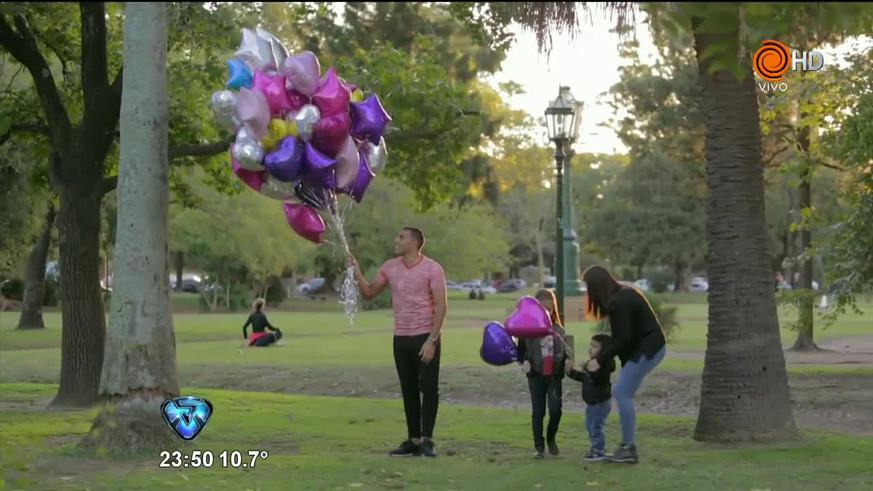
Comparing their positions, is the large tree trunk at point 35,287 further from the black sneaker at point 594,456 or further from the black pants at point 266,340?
the black sneaker at point 594,456

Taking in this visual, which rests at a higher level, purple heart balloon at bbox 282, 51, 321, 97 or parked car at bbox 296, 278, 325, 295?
purple heart balloon at bbox 282, 51, 321, 97

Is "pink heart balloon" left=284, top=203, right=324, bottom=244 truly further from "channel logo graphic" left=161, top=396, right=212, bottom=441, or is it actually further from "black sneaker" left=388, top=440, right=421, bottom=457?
"black sneaker" left=388, top=440, right=421, bottom=457

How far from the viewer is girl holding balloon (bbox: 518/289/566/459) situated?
1024cm

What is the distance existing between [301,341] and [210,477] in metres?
23.1

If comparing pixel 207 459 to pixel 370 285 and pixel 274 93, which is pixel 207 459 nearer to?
pixel 370 285

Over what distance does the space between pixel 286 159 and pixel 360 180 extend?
943 mm

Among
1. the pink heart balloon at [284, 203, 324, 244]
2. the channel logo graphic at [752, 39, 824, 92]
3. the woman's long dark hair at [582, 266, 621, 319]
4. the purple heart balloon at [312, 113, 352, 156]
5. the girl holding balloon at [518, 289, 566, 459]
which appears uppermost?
the channel logo graphic at [752, 39, 824, 92]

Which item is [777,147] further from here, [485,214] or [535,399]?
[485,214]

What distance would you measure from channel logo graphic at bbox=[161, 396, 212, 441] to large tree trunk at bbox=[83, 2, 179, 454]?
91 millimetres

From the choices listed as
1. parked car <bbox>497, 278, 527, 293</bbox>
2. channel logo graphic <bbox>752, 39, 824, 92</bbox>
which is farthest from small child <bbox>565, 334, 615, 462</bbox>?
parked car <bbox>497, 278, 527, 293</bbox>

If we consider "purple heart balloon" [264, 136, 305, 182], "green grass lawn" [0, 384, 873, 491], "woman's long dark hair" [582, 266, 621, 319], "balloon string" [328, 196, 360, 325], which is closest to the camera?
"green grass lawn" [0, 384, 873, 491]

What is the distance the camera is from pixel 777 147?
29.9 m

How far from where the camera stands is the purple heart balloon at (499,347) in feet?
34.1

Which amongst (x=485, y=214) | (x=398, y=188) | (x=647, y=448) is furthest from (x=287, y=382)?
(x=485, y=214)
